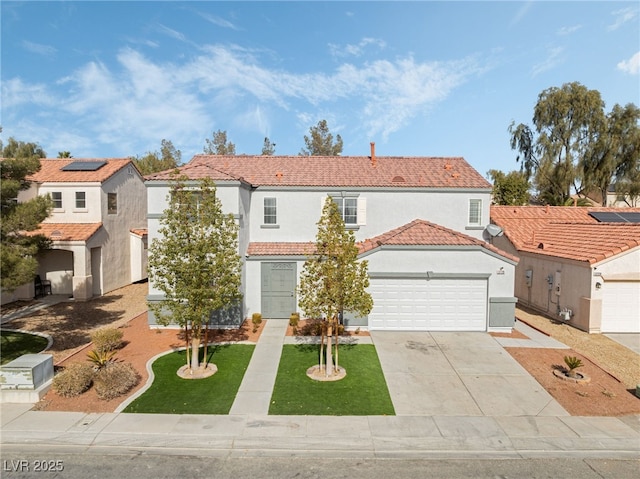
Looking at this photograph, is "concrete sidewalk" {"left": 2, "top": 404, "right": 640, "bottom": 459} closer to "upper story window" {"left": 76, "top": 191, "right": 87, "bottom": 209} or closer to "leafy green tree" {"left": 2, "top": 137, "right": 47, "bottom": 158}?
"upper story window" {"left": 76, "top": 191, "right": 87, "bottom": 209}

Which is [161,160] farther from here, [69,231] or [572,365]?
[572,365]

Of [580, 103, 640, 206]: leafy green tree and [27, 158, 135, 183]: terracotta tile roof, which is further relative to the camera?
[580, 103, 640, 206]: leafy green tree

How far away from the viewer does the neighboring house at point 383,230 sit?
654 inches

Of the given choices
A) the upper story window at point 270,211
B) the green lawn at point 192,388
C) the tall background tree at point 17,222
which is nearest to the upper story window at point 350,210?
the upper story window at point 270,211

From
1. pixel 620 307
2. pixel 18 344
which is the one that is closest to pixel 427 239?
pixel 620 307

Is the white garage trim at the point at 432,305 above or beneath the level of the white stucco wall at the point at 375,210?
beneath

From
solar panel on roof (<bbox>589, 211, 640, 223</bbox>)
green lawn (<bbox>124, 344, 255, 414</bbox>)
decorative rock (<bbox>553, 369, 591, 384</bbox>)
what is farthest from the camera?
solar panel on roof (<bbox>589, 211, 640, 223</bbox>)

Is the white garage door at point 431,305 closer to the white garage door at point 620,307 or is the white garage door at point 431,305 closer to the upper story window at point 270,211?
the white garage door at point 620,307

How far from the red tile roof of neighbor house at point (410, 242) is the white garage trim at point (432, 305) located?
1.52 m

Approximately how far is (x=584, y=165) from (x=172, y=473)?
46.4 meters

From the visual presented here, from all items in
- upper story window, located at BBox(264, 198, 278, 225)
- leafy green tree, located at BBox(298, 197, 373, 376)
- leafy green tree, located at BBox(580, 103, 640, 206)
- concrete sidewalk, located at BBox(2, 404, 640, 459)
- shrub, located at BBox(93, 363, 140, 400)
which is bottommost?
concrete sidewalk, located at BBox(2, 404, 640, 459)

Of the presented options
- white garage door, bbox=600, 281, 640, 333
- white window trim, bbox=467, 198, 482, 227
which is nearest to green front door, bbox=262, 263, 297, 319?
white window trim, bbox=467, 198, 482, 227

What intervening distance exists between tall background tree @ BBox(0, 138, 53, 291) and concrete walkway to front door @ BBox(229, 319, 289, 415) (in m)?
7.42

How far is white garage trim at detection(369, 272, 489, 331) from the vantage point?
16.7 m
